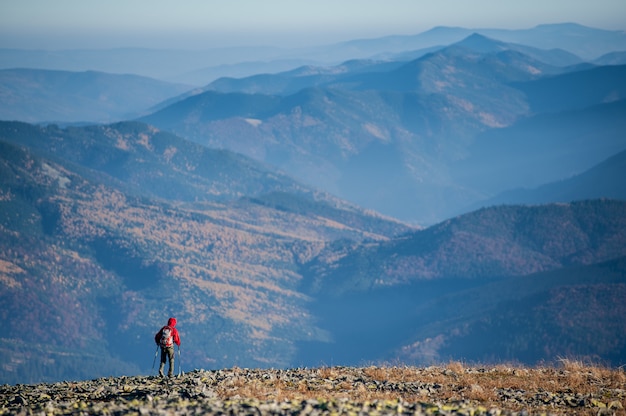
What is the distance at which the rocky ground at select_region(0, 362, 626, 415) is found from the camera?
26.8m

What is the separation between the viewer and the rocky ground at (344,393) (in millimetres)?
26797

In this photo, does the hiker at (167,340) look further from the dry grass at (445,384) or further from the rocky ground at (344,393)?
the dry grass at (445,384)

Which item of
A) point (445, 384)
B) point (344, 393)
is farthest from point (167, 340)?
point (445, 384)

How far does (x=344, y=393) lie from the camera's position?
31.2 meters

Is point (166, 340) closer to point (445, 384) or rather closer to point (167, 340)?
point (167, 340)

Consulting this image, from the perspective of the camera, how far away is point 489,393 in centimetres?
3238

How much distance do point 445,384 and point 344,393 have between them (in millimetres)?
6292

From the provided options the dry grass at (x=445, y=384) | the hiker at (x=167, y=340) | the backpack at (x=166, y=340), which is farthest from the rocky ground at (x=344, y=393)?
the backpack at (x=166, y=340)

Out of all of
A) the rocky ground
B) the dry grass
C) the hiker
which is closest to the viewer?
the rocky ground

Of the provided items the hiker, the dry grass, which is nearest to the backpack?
the hiker

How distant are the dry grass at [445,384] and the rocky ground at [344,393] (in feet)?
0.15

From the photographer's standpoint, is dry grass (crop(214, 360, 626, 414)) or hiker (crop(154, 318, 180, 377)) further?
hiker (crop(154, 318, 180, 377))

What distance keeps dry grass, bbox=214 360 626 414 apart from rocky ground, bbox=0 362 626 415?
45 mm

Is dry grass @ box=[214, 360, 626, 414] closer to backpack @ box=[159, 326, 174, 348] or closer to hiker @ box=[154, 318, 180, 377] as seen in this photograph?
hiker @ box=[154, 318, 180, 377]
